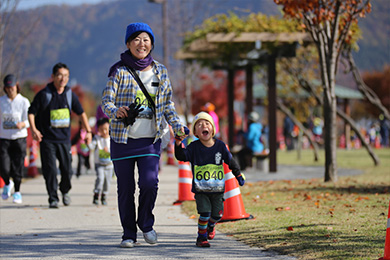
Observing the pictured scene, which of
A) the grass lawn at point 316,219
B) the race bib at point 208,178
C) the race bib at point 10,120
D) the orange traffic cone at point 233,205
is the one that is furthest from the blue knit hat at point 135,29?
the race bib at point 10,120

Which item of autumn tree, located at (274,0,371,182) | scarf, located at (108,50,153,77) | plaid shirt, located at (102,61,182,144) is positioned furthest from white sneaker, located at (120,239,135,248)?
autumn tree, located at (274,0,371,182)

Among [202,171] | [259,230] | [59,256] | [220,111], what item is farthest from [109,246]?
[220,111]

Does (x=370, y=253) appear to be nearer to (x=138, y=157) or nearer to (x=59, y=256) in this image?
(x=138, y=157)

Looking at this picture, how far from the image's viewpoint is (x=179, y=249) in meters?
6.54

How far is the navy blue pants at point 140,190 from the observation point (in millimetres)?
6566

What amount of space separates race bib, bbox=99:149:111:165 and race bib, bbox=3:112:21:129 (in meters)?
1.46

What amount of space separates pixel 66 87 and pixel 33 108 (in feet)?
2.05

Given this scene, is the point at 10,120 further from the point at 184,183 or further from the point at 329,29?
the point at 329,29

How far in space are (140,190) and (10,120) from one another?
4.87m

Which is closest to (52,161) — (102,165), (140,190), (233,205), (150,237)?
(102,165)

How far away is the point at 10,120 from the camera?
35.2 ft

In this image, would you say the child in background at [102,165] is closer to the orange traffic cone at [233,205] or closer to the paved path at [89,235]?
the paved path at [89,235]

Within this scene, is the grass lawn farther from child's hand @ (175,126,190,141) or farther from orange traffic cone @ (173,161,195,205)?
child's hand @ (175,126,190,141)

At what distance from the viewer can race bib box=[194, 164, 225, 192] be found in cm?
671
